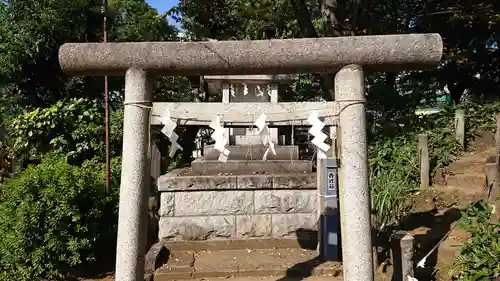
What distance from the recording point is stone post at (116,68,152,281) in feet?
11.4

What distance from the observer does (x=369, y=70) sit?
3.55 meters

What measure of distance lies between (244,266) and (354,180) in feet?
8.60

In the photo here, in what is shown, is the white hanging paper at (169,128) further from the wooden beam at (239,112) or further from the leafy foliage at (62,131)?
the leafy foliage at (62,131)

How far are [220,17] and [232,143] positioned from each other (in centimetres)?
762

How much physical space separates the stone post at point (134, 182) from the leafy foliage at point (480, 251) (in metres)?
2.98

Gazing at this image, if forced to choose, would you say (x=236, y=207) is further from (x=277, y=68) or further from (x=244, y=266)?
(x=277, y=68)

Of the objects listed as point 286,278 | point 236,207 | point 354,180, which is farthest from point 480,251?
point 236,207

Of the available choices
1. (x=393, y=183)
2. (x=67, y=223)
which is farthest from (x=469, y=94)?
(x=67, y=223)

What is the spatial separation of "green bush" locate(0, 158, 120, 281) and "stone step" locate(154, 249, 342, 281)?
1.27 m

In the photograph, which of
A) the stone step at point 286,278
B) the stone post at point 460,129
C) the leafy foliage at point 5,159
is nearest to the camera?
the stone step at point 286,278

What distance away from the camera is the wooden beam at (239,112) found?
3557 mm

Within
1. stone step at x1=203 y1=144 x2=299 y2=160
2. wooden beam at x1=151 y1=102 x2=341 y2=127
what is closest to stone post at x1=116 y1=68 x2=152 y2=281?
wooden beam at x1=151 y1=102 x2=341 y2=127

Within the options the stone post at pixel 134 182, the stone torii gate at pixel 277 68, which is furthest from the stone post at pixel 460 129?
the stone post at pixel 134 182

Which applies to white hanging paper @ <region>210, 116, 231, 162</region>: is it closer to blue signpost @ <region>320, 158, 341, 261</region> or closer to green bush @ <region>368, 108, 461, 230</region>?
blue signpost @ <region>320, 158, 341, 261</region>
